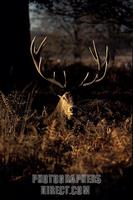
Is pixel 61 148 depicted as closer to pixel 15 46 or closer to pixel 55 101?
pixel 55 101

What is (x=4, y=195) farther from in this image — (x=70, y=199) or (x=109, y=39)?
(x=109, y=39)

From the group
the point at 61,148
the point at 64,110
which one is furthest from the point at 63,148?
the point at 64,110

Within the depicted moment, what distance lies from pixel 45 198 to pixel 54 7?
27.9 feet

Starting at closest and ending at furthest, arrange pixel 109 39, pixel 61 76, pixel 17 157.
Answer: pixel 17 157 < pixel 61 76 < pixel 109 39

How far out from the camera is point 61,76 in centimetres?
1538

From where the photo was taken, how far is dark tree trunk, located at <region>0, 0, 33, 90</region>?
11727mm

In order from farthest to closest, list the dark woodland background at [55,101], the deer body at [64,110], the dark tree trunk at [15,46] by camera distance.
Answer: the dark tree trunk at [15,46] → the deer body at [64,110] → the dark woodland background at [55,101]

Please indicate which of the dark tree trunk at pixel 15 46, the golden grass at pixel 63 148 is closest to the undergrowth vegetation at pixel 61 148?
the golden grass at pixel 63 148

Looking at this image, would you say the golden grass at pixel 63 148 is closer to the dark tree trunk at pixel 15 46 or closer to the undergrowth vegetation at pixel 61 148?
the undergrowth vegetation at pixel 61 148

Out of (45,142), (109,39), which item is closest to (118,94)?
(45,142)

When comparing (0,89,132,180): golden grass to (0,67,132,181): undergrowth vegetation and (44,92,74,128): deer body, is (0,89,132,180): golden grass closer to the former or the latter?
(0,67,132,181): undergrowth vegetation

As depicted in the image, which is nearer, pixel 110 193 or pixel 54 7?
pixel 110 193

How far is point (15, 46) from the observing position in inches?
476

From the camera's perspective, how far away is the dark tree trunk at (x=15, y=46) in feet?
38.5
